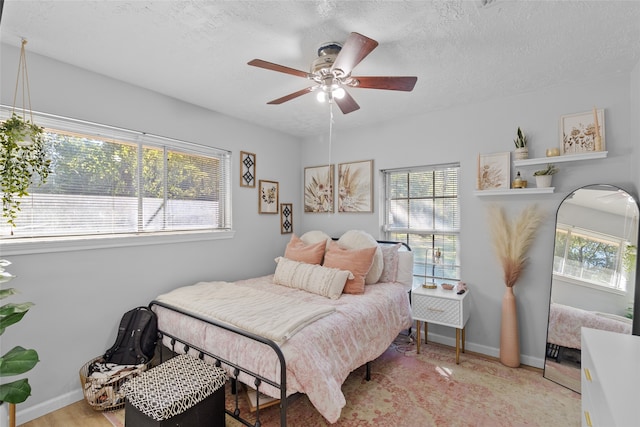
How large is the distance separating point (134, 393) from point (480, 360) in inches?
115

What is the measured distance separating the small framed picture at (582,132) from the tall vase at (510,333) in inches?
53.5

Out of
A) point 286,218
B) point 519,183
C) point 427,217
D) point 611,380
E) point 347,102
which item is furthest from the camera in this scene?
point 286,218

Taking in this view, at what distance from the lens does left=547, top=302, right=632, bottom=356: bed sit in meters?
2.32

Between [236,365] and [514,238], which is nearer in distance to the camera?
[236,365]

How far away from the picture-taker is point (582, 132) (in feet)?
8.50

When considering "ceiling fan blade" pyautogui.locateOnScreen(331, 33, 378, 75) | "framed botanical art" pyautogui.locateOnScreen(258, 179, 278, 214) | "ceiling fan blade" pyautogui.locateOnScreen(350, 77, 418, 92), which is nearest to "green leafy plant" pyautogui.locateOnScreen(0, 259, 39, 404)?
"ceiling fan blade" pyautogui.locateOnScreen(331, 33, 378, 75)

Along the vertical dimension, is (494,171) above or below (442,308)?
above

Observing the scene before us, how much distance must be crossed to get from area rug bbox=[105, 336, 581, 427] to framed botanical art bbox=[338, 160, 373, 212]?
1824mm

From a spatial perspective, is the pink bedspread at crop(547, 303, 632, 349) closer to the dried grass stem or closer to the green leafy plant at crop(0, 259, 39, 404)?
the dried grass stem

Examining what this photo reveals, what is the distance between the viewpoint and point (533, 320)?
2.83 meters

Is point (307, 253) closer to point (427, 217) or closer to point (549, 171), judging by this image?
point (427, 217)

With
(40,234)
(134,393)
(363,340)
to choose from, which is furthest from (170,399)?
(40,234)

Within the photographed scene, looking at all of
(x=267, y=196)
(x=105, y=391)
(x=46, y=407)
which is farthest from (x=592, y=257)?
(x=46, y=407)

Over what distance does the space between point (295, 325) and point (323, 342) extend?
0.22 m
